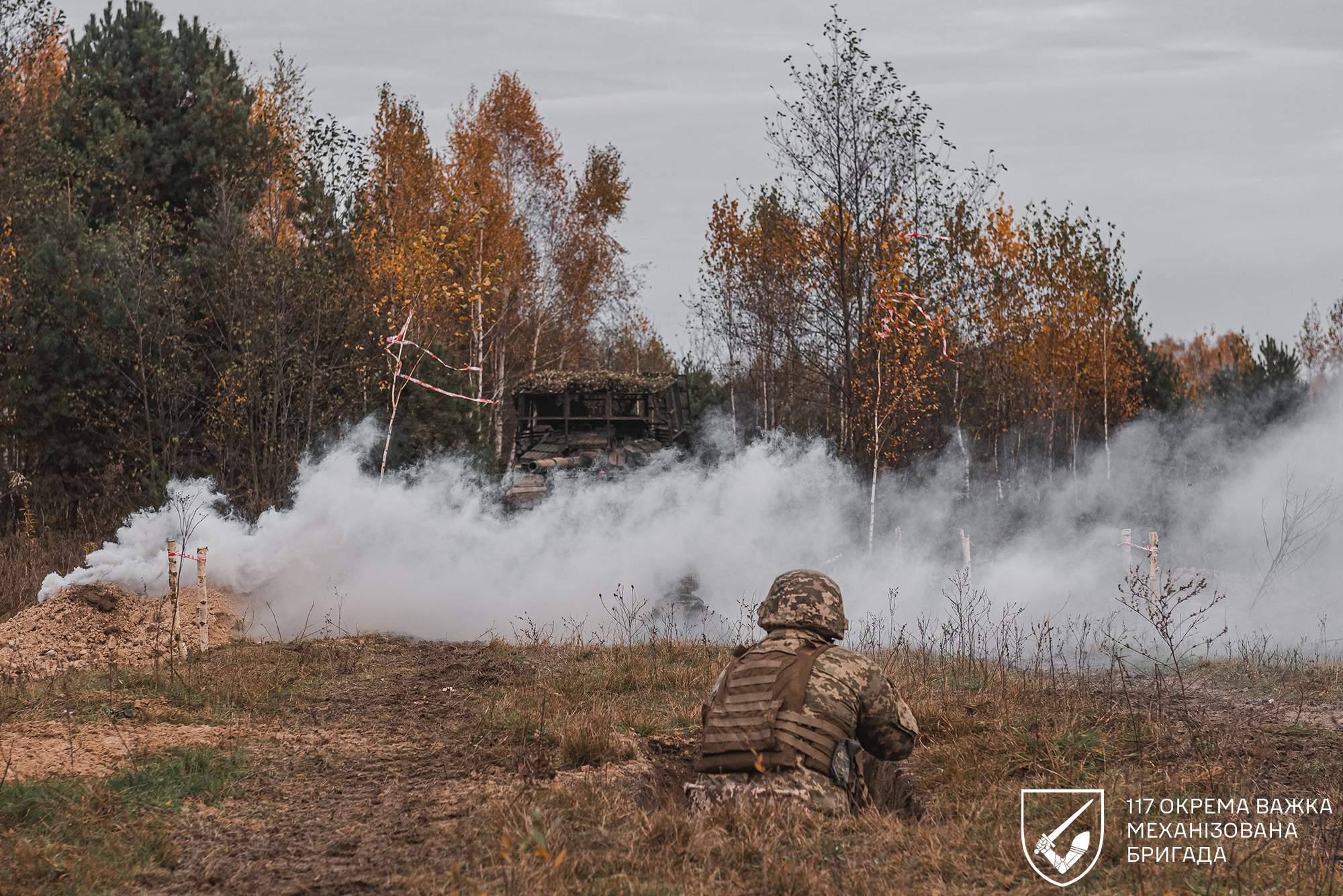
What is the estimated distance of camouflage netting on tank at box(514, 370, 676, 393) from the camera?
62.5ft

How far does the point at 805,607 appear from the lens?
5742mm

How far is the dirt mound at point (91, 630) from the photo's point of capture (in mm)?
11148

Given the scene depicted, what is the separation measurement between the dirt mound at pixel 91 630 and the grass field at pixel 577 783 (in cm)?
151

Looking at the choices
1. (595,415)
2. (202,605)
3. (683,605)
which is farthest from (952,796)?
(595,415)

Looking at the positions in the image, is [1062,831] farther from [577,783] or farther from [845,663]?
[577,783]

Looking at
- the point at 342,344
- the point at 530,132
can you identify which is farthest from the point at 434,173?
the point at 342,344

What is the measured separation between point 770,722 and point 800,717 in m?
0.17

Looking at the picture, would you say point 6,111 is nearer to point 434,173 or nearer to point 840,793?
point 434,173

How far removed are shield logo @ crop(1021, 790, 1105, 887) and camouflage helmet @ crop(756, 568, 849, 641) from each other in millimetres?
1348

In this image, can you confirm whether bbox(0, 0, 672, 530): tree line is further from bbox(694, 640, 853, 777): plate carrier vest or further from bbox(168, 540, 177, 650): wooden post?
bbox(694, 640, 853, 777): plate carrier vest

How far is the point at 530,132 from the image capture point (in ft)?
101

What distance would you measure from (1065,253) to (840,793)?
2660 cm

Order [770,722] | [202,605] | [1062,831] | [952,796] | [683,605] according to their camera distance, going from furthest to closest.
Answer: [683,605], [202,605], [952,796], [770,722], [1062,831]

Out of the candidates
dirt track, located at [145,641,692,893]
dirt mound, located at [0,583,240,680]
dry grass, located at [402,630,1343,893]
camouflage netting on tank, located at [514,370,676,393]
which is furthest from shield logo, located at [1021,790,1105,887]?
camouflage netting on tank, located at [514,370,676,393]
